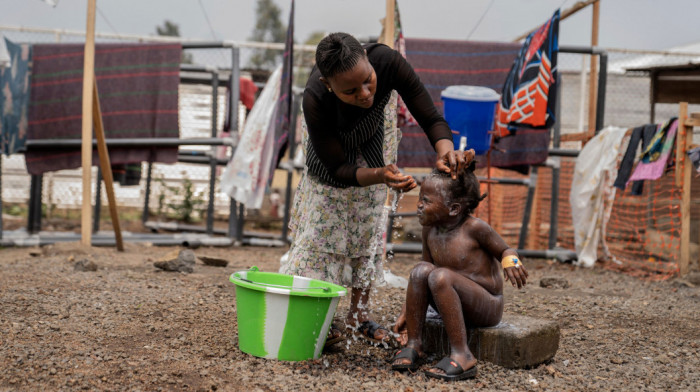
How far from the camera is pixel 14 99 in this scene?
235 inches

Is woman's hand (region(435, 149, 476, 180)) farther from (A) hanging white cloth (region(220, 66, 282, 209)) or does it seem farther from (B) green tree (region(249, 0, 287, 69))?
(B) green tree (region(249, 0, 287, 69))

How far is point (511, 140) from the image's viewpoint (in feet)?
20.2

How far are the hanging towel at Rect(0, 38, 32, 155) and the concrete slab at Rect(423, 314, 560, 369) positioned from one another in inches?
191

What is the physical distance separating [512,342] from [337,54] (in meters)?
1.40

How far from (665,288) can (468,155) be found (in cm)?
326

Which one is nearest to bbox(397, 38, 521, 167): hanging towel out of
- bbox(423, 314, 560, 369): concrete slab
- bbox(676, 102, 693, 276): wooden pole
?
bbox(676, 102, 693, 276): wooden pole

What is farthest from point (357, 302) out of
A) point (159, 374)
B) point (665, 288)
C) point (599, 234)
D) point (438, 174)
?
point (599, 234)

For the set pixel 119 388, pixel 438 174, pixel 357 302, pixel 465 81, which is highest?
pixel 465 81

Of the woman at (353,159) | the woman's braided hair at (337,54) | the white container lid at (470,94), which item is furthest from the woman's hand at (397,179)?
the white container lid at (470,94)

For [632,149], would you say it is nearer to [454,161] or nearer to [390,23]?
[390,23]

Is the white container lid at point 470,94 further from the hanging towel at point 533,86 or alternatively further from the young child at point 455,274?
the young child at point 455,274

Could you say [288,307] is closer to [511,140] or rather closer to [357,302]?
[357,302]

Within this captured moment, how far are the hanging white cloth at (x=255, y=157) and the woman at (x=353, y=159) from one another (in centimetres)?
310

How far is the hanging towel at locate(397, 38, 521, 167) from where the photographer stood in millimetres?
6094
